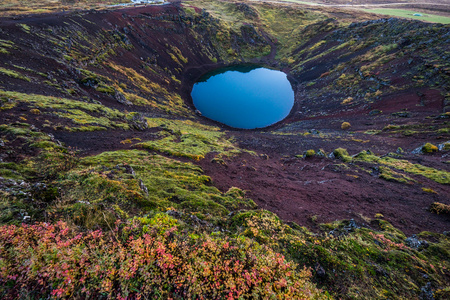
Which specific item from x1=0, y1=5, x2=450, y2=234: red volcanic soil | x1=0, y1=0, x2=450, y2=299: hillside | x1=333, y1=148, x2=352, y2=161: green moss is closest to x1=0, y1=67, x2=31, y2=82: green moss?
Answer: x1=0, y1=0, x2=450, y2=299: hillside

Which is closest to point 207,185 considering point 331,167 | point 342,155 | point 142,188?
point 142,188

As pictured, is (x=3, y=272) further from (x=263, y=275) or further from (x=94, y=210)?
(x=263, y=275)

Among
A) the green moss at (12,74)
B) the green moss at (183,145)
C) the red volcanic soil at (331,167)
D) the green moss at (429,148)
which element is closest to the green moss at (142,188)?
the red volcanic soil at (331,167)

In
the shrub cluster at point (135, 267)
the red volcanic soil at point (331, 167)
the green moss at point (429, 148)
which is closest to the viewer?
the shrub cluster at point (135, 267)

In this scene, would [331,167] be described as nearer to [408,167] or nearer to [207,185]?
[408,167]

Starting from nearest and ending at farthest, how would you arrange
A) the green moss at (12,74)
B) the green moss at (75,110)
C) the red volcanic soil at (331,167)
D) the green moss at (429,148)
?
the red volcanic soil at (331,167), the green moss at (75,110), the green moss at (429,148), the green moss at (12,74)

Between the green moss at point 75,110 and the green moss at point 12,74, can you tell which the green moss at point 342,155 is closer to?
the green moss at point 75,110

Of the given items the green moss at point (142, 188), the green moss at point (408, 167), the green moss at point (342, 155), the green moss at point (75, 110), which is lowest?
the green moss at point (75, 110)

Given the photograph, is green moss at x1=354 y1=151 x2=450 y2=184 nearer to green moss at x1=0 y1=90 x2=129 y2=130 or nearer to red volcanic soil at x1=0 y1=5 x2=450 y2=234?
red volcanic soil at x1=0 y1=5 x2=450 y2=234
